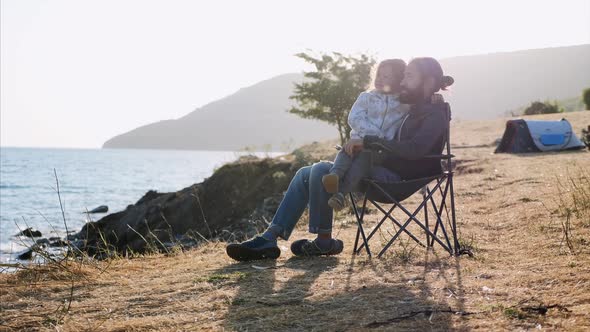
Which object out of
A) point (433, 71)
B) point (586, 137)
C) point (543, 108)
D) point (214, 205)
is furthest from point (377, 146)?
point (543, 108)

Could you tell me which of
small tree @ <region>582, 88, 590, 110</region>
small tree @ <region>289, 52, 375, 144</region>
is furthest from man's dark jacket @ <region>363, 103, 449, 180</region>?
small tree @ <region>582, 88, 590, 110</region>

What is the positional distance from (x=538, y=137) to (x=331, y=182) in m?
11.1

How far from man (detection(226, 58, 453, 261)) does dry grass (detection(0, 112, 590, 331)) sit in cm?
15

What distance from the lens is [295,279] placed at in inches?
151

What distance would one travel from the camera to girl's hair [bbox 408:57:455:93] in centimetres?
424

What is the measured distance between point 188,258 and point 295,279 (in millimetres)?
1769

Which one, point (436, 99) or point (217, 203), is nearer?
point (436, 99)

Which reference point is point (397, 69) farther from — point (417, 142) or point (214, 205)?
point (214, 205)

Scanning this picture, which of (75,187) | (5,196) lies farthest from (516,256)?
(75,187)

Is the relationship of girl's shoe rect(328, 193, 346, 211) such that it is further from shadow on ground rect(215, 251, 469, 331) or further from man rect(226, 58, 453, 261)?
shadow on ground rect(215, 251, 469, 331)

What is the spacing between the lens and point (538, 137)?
13695 mm

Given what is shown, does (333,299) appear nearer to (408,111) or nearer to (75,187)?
(408,111)

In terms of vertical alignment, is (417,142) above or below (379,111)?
below

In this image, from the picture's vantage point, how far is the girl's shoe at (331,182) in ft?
13.4
